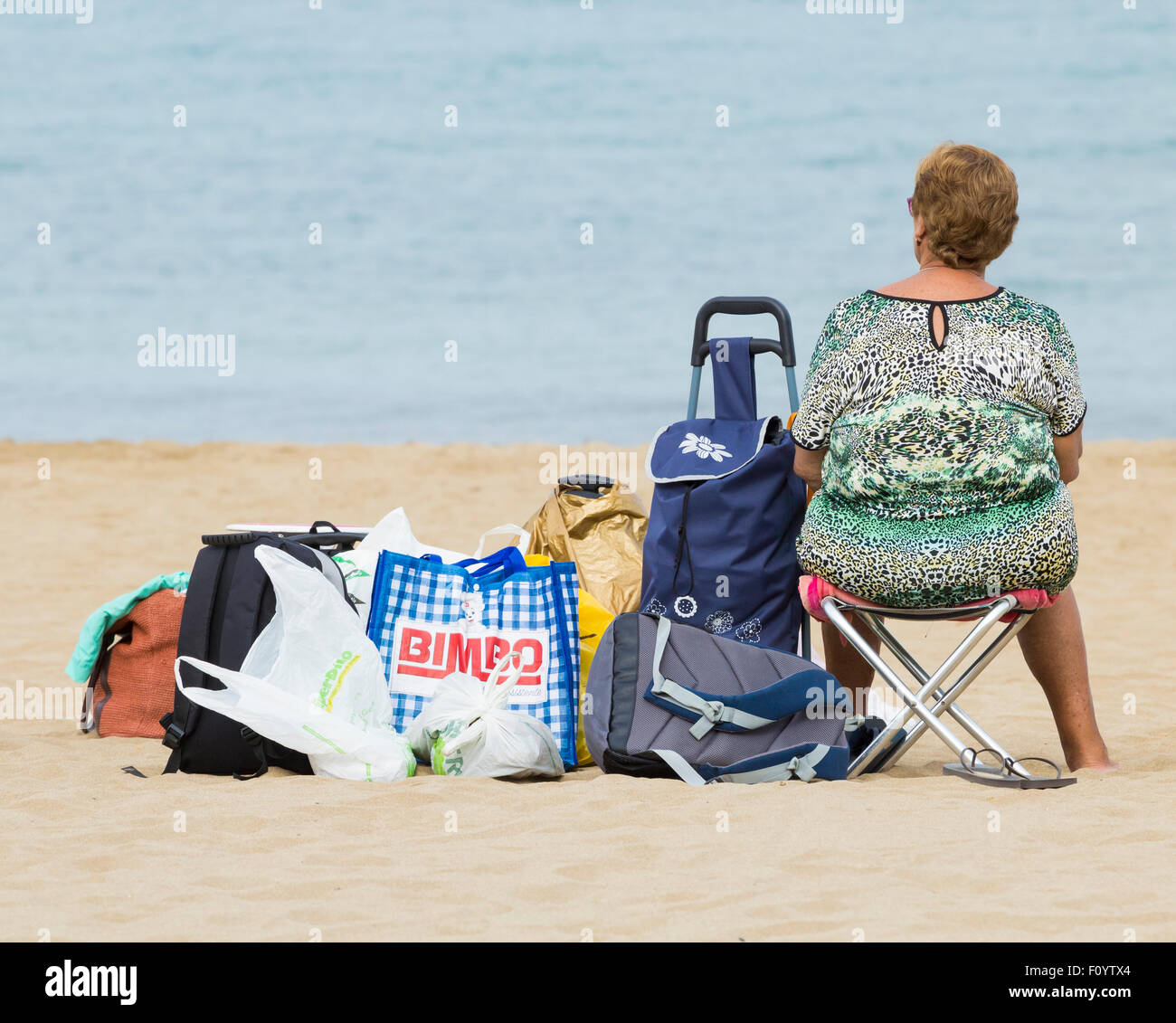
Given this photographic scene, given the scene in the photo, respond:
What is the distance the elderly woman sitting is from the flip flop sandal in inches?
16.2

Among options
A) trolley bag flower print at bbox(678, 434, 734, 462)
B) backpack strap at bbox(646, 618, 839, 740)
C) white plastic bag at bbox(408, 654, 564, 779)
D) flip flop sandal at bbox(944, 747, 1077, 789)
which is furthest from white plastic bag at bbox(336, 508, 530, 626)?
flip flop sandal at bbox(944, 747, 1077, 789)

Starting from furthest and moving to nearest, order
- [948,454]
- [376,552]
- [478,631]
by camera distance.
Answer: [376,552] < [478,631] < [948,454]

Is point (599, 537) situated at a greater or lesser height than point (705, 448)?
lesser

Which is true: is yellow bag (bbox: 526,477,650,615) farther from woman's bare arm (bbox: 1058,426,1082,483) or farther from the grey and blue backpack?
woman's bare arm (bbox: 1058,426,1082,483)

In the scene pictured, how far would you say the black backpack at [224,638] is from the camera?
11.8ft

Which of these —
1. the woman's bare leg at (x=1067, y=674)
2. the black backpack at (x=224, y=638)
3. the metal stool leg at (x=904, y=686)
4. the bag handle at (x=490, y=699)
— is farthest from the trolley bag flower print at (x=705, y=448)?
the black backpack at (x=224, y=638)

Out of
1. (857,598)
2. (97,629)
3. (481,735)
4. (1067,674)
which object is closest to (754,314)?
(857,598)

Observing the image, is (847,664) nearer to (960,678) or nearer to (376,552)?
(960,678)

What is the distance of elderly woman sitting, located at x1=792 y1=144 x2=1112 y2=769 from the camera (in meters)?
3.31

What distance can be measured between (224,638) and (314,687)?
0.29m

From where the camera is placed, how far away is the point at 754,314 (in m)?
4.13

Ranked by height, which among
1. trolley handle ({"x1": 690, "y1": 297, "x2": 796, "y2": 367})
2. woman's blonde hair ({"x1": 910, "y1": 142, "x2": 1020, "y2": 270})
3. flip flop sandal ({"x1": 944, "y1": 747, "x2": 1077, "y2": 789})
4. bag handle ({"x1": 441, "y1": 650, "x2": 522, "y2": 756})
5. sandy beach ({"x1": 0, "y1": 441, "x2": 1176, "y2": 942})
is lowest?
flip flop sandal ({"x1": 944, "y1": 747, "x2": 1077, "y2": 789})

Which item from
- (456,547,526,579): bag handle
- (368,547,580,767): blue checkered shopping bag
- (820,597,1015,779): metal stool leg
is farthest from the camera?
(456,547,526,579): bag handle

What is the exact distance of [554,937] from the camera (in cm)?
228
